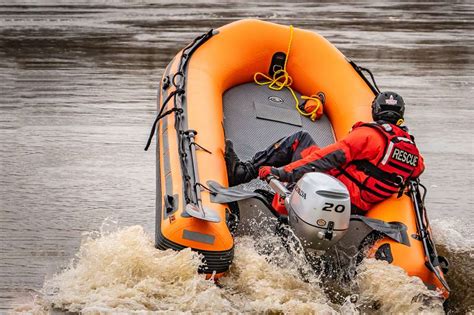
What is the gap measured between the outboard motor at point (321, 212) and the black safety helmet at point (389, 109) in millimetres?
771

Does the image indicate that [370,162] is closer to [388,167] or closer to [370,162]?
[370,162]

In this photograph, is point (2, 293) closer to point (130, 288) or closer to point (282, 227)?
point (130, 288)

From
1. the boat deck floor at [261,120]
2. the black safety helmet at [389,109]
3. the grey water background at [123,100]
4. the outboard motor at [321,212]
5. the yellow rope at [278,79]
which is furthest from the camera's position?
the yellow rope at [278,79]

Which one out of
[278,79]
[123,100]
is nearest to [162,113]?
[278,79]

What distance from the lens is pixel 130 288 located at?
164 inches

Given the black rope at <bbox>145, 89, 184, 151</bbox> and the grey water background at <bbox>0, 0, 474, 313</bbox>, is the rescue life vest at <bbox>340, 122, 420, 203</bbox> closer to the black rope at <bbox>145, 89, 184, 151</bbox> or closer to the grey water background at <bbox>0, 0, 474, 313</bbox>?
the grey water background at <bbox>0, 0, 474, 313</bbox>

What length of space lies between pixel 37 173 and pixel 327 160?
258cm

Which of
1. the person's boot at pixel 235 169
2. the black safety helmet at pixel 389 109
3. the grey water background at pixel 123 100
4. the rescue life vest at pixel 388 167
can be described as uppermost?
the black safety helmet at pixel 389 109

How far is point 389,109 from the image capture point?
496 cm

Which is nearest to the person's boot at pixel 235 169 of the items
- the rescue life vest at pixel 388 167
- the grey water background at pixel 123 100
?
the rescue life vest at pixel 388 167

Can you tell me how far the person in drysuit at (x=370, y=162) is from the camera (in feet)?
15.5

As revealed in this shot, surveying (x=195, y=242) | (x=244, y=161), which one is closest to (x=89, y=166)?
(x=244, y=161)

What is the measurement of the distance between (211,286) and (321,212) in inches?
25.3

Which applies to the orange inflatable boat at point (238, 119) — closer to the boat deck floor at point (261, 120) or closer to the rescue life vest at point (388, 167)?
the boat deck floor at point (261, 120)
